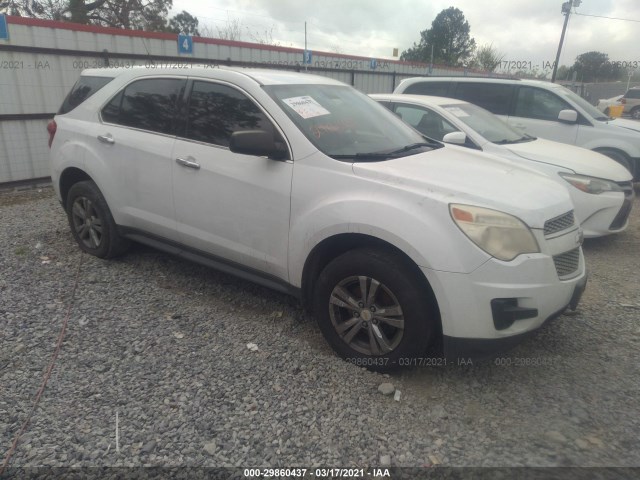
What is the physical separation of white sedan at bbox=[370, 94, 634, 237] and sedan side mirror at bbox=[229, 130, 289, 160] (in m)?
2.49

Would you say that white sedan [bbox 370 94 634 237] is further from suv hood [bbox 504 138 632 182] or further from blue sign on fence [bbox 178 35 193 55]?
blue sign on fence [bbox 178 35 193 55]

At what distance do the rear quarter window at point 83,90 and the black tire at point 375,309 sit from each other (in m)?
2.96

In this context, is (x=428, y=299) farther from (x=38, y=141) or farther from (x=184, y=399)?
(x=38, y=141)

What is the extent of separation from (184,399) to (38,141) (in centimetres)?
665

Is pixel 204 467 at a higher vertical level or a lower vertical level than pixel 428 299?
lower

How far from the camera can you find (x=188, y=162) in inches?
141

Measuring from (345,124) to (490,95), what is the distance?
16.9 ft

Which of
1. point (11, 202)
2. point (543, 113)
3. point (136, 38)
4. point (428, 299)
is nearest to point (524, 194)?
point (428, 299)

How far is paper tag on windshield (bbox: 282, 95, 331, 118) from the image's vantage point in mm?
3324

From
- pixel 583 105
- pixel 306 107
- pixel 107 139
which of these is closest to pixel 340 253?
pixel 306 107

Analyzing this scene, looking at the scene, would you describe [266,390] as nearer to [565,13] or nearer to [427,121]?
[427,121]

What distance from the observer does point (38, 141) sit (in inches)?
300

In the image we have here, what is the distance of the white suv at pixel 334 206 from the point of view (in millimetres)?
2572

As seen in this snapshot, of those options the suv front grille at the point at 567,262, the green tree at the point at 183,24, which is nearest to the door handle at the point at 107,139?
the suv front grille at the point at 567,262
